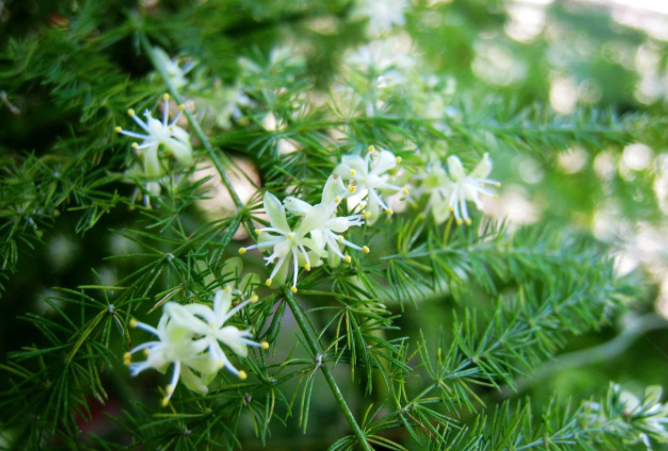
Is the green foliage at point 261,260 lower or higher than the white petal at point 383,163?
lower

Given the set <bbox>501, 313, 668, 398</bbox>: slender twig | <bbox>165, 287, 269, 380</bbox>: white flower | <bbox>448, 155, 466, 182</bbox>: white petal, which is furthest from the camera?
<bbox>501, 313, 668, 398</bbox>: slender twig

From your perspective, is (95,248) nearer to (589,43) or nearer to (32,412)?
(32,412)

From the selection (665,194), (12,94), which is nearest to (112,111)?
(12,94)

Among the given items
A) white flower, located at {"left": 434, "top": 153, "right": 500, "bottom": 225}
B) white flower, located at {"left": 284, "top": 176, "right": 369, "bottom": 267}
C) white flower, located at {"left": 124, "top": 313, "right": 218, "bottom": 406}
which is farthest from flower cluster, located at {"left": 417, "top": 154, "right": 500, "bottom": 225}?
white flower, located at {"left": 124, "top": 313, "right": 218, "bottom": 406}

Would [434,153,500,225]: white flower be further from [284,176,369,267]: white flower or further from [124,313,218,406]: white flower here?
[124,313,218,406]: white flower

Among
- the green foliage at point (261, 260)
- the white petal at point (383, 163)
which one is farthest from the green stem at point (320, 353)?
the white petal at point (383, 163)

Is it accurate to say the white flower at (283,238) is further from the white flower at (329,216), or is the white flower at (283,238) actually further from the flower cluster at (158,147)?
the flower cluster at (158,147)

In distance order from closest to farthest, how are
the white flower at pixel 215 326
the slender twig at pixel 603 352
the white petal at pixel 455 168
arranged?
the white flower at pixel 215 326, the white petal at pixel 455 168, the slender twig at pixel 603 352
